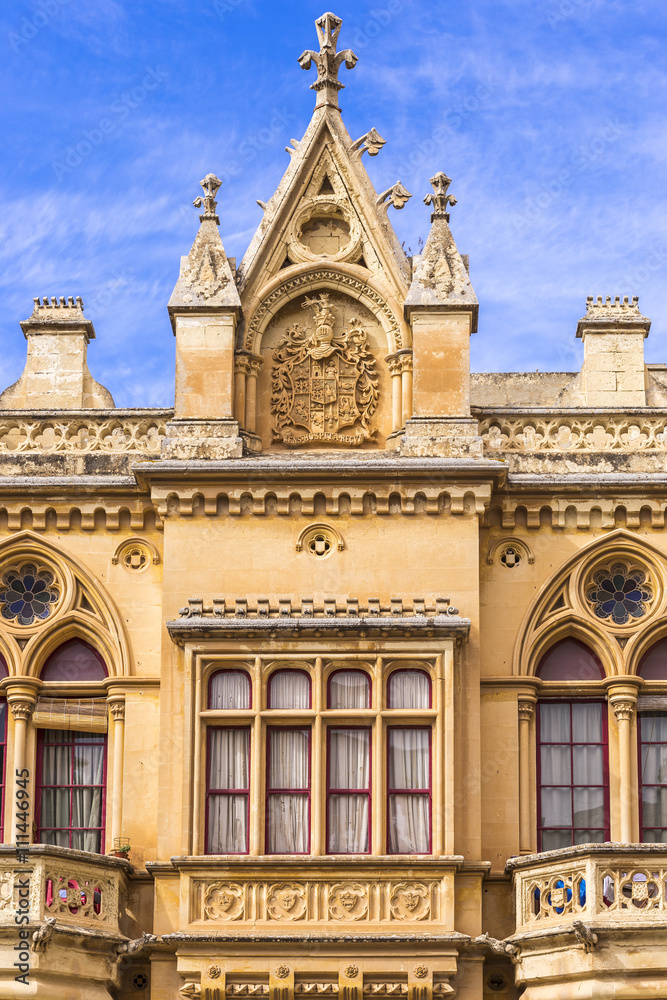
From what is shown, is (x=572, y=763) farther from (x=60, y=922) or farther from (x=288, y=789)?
(x=60, y=922)

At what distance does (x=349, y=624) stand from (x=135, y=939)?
5069 mm

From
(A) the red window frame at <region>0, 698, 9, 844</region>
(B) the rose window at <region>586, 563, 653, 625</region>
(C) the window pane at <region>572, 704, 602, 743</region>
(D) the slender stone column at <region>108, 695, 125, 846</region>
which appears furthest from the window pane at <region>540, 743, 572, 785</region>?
(A) the red window frame at <region>0, 698, 9, 844</region>

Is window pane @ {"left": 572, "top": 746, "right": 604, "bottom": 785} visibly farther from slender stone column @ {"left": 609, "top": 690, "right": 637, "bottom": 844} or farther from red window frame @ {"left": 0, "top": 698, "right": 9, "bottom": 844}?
red window frame @ {"left": 0, "top": 698, "right": 9, "bottom": 844}

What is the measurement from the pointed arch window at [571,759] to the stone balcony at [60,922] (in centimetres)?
619

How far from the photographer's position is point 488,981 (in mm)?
26531

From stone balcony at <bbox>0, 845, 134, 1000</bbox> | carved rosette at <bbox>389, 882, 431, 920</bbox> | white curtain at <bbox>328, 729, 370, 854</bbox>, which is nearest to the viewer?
stone balcony at <bbox>0, 845, 134, 1000</bbox>

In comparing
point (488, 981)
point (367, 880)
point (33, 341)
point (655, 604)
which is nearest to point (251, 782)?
point (367, 880)

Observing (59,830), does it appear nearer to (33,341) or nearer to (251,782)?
(251,782)

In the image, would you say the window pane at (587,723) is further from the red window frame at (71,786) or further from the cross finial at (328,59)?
the cross finial at (328,59)

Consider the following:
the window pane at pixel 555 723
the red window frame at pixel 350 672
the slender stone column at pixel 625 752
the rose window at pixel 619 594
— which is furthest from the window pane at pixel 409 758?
the rose window at pixel 619 594

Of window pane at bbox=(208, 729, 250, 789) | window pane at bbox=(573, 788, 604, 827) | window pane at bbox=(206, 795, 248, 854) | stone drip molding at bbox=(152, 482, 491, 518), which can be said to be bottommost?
window pane at bbox=(206, 795, 248, 854)

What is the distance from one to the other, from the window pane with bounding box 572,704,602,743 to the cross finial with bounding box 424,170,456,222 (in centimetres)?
755

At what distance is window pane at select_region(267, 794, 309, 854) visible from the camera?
26484 millimetres

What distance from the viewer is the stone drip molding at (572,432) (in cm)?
2891
